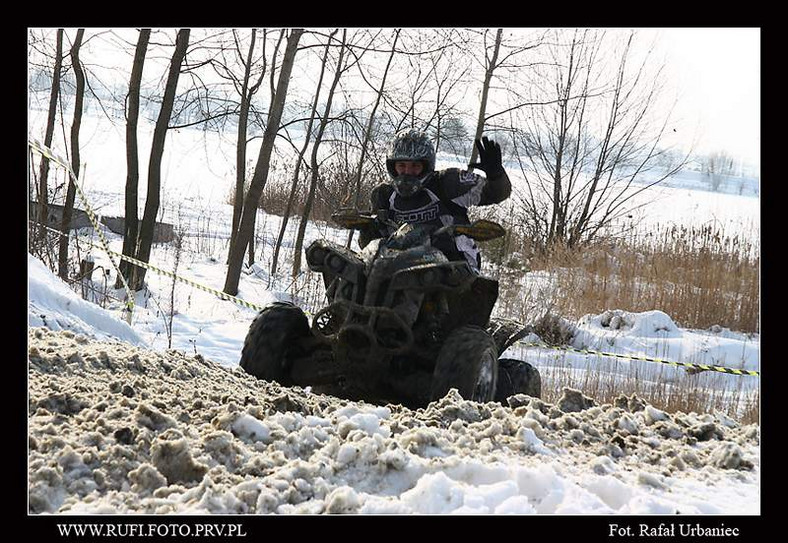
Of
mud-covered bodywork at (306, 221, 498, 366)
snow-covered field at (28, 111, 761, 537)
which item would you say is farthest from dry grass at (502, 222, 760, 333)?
snow-covered field at (28, 111, 761, 537)

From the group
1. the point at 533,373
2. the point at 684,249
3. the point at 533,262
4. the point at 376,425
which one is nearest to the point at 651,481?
the point at 376,425

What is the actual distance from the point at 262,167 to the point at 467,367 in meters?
7.74

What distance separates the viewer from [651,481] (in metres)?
3.79

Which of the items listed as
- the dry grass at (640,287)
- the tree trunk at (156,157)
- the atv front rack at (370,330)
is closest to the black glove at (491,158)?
the atv front rack at (370,330)

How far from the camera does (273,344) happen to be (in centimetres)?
629

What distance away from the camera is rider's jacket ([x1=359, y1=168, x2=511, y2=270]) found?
6.72 meters

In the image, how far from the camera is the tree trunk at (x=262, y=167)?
12320 mm

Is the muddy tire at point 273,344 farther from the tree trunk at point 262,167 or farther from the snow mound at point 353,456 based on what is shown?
the tree trunk at point 262,167

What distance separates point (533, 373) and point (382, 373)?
1322 millimetres

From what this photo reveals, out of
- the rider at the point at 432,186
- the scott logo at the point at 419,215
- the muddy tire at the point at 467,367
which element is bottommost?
the muddy tire at the point at 467,367

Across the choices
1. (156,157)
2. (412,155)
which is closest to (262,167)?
(156,157)

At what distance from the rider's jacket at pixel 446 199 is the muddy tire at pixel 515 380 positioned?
775 mm

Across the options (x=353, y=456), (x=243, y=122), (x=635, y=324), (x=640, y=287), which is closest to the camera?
(x=353, y=456)

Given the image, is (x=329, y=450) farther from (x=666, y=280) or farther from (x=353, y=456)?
(x=666, y=280)
